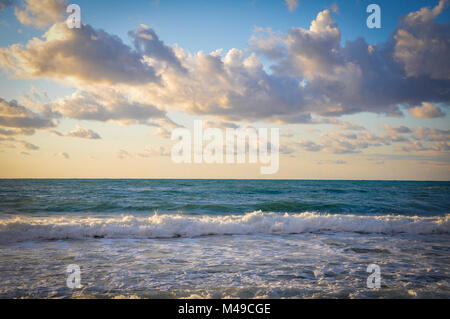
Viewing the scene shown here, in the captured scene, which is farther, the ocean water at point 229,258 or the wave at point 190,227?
the wave at point 190,227

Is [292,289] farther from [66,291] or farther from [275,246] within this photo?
[66,291]

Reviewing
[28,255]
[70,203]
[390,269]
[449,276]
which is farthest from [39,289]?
[70,203]

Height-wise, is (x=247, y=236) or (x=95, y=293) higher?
(x=95, y=293)

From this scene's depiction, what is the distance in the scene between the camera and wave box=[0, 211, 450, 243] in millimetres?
10109

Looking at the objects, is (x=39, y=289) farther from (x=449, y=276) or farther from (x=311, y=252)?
(x=449, y=276)

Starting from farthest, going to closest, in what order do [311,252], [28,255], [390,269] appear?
[311,252]
[28,255]
[390,269]

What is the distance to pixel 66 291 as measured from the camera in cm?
502

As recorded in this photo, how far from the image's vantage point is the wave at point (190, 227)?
10.1 meters

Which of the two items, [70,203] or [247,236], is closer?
[247,236]

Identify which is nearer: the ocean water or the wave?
the ocean water

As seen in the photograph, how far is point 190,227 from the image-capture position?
1161cm

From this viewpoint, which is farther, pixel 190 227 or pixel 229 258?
pixel 190 227
